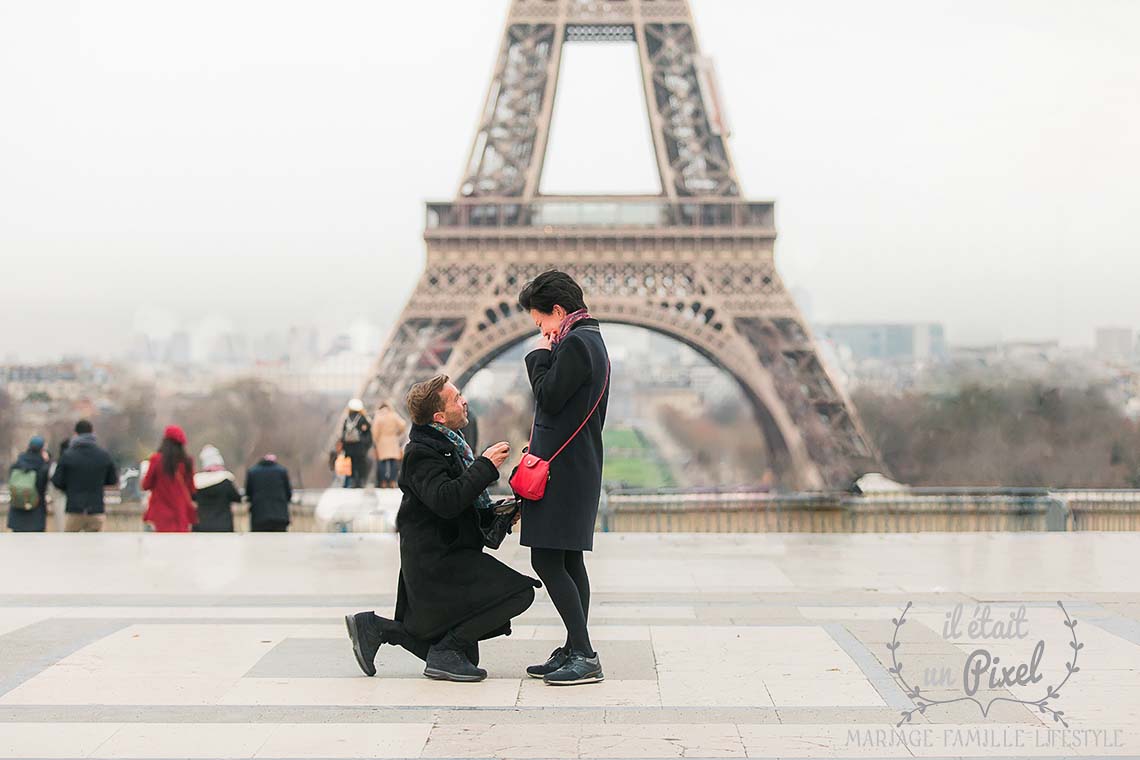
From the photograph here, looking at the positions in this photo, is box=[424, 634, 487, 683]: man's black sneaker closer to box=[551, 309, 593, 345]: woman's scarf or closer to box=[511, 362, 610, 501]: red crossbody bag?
box=[511, 362, 610, 501]: red crossbody bag

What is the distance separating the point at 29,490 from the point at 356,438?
2955mm

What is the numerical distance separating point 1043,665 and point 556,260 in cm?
3010

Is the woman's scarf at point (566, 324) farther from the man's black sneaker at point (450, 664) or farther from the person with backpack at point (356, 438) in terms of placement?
the person with backpack at point (356, 438)

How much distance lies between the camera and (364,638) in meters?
5.67

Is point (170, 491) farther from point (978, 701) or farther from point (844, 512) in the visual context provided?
point (978, 701)

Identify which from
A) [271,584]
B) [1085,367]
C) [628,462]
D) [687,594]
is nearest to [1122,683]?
[687,594]

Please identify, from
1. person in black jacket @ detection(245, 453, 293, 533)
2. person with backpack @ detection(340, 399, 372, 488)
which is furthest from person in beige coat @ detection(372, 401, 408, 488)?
person in black jacket @ detection(245, 453, 293, 533)

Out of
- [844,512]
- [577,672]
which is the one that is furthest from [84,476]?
[844,512]

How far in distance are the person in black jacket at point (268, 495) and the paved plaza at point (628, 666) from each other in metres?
2.61

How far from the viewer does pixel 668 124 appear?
37062mm

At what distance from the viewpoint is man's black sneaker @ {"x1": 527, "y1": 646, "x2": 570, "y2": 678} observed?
5.58 meters

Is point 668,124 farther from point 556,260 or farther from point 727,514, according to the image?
point 727,514

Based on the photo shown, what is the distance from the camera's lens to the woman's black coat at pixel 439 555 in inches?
221

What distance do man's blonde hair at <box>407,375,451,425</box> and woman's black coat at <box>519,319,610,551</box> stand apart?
0.40m
